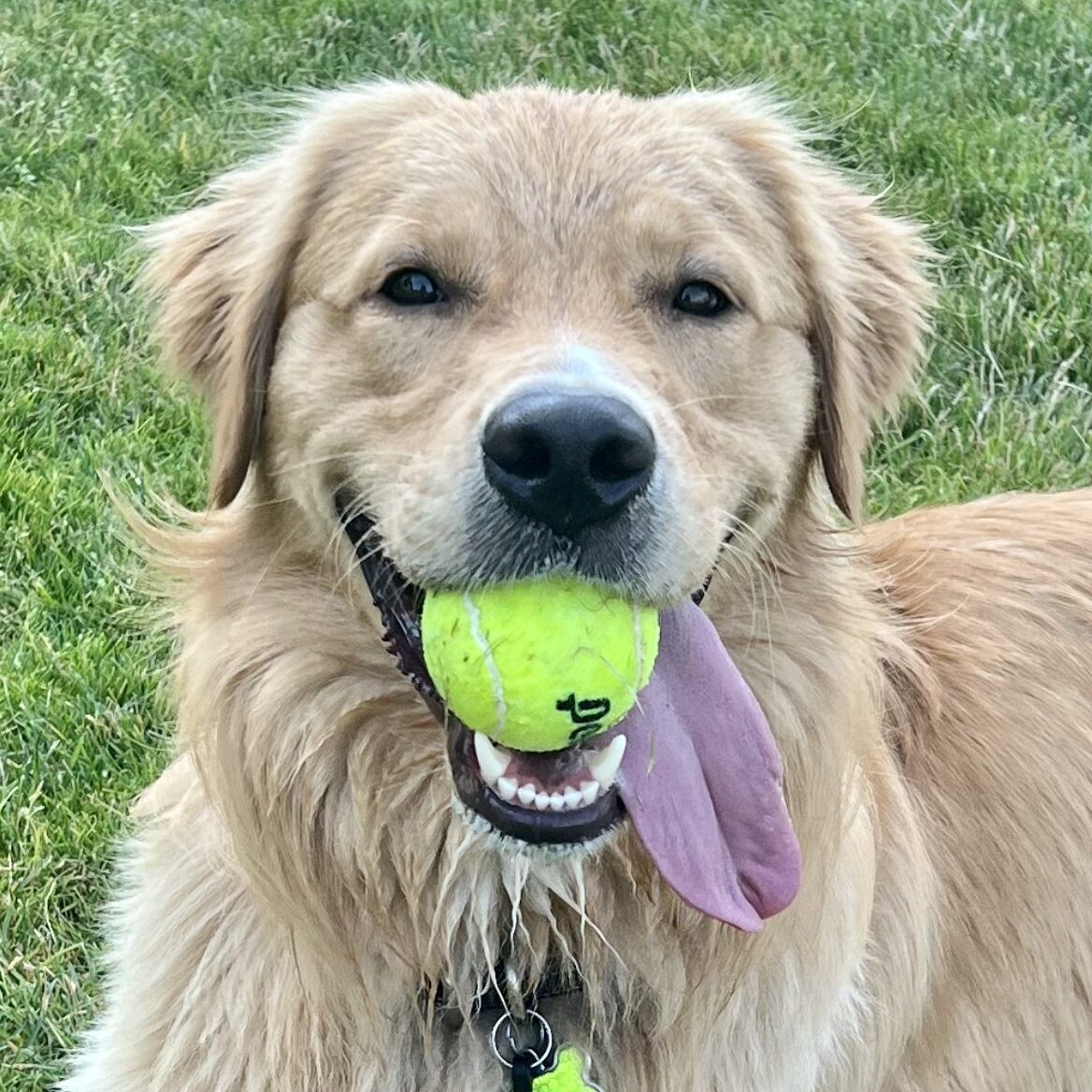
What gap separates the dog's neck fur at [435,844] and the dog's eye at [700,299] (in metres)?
0.51

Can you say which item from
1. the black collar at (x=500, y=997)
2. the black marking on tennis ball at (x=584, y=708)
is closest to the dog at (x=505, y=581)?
the black collar at (x=500, y=997)

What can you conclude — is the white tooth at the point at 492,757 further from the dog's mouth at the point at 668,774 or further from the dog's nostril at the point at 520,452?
the dog's nostril at the point at 520,452

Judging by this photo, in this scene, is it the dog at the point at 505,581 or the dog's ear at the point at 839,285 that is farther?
the dog's ear at the point at 839,285

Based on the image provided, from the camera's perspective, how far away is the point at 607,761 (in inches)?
93.4

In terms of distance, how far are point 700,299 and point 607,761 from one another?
3.04ft

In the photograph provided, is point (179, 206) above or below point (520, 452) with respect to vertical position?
Result: below

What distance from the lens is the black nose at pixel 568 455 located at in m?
2.12

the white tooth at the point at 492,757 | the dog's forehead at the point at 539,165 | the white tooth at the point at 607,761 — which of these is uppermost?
the dog's forehead at the point at 539,165

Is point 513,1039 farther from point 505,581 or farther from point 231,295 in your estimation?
point 231,295

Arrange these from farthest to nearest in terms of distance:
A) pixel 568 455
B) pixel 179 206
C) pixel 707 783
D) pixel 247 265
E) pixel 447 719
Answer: pixel 179 206, pixel 247 265, pixel 707 783, pixel 447 719, pixel 568 455

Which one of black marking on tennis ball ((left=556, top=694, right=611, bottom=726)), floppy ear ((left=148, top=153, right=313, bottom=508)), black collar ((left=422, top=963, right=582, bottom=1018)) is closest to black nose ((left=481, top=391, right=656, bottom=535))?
black marking on tennis ball ((left=556, top=694, right=611, bottom=726))

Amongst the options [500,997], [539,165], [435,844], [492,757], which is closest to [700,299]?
[539,165]

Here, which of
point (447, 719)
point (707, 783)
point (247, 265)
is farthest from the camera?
point (247, 265)

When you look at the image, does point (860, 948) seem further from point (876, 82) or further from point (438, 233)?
point (876, 82)
